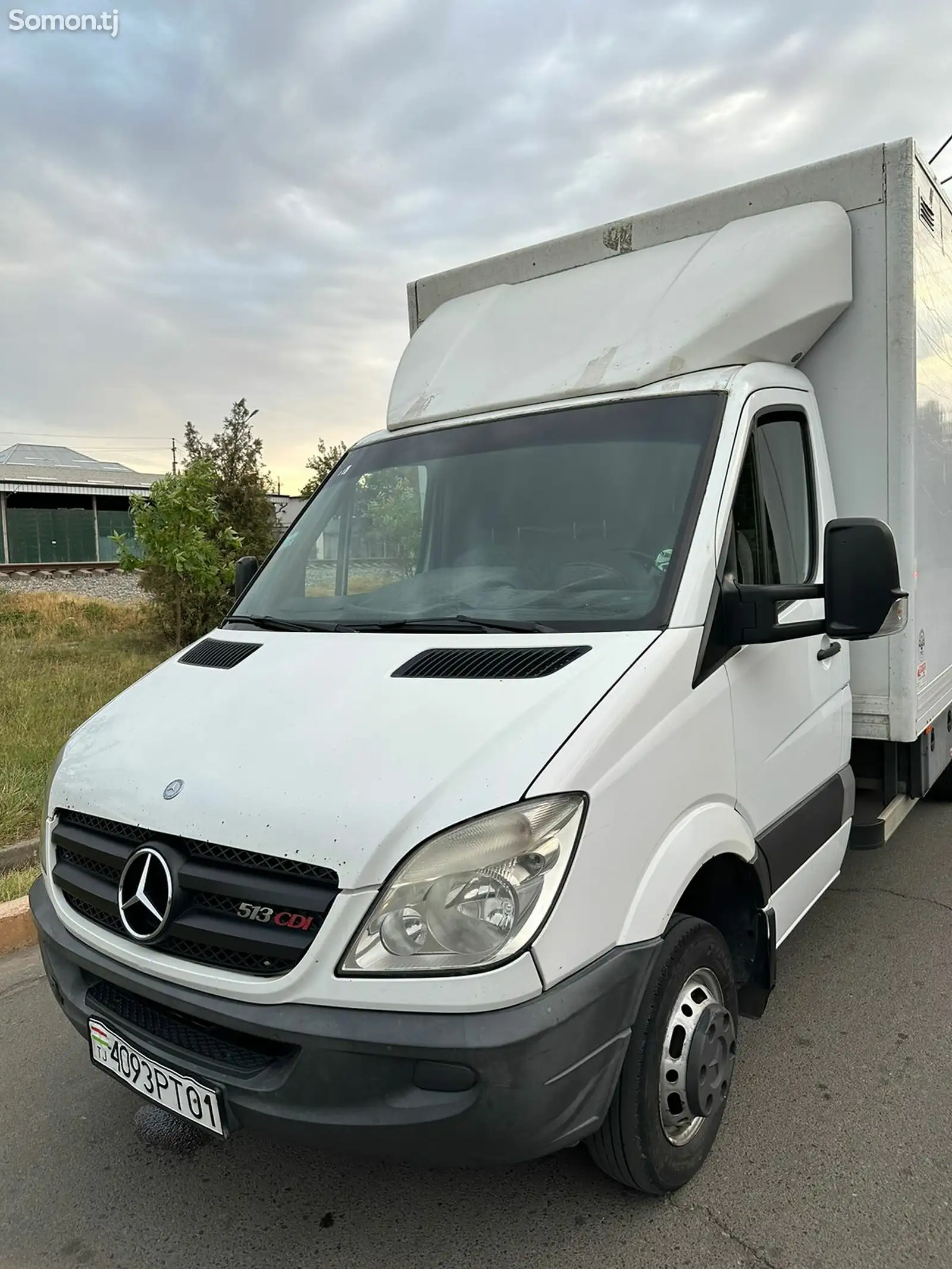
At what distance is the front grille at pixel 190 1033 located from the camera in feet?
6.85

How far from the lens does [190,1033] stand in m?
2.23

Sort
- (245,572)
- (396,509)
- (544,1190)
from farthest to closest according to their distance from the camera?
(245,572), (396,509), (544,1190)

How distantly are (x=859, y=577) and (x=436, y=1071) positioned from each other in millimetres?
1701

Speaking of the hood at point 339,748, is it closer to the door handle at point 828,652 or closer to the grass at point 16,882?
the door handle at point 828,652

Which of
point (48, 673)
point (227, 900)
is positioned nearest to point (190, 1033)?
point (227, 900)

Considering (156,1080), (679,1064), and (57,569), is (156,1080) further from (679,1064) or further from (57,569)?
(57,569)

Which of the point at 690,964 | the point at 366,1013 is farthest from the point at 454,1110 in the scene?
the point at 690,964

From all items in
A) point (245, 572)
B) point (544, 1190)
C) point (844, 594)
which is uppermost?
point (245, 572)

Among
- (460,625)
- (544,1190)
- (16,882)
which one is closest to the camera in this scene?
(544,1190)

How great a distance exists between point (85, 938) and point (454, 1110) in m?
1.16

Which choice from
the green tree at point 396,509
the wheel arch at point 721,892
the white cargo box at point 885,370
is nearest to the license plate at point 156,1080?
the wheel arch at point 721,892

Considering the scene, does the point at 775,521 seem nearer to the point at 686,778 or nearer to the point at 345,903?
the point at 686,778

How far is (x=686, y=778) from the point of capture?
7.84 ft

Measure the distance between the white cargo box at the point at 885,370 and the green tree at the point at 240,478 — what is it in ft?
52.4
